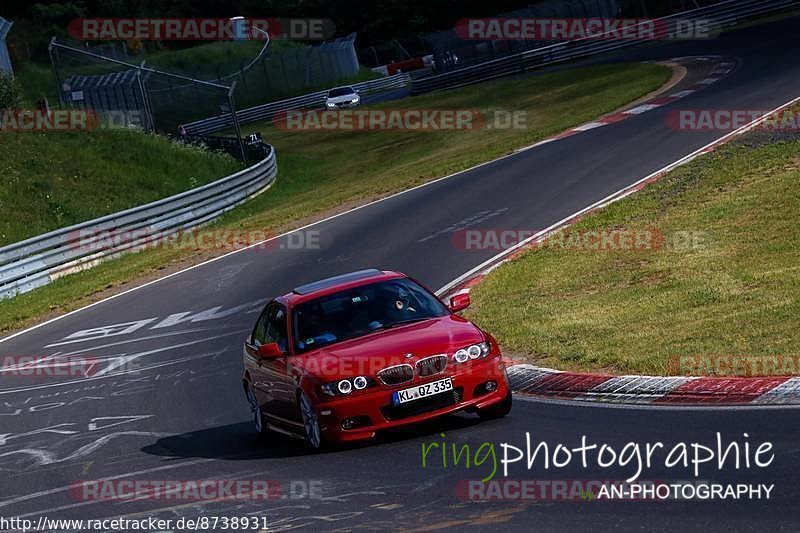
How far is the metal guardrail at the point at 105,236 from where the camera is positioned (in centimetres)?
2655

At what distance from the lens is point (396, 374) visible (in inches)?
398

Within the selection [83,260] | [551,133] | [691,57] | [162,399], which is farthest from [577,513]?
[691,57]

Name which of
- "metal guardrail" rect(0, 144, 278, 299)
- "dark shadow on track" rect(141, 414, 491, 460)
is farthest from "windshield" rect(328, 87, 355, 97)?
"dark shadow on track" rect(141, 414, 491, 460)

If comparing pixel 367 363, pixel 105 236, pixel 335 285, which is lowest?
pixel 105 236

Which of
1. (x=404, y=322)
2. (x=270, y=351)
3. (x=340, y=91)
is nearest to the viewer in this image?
(x=270, y=351)

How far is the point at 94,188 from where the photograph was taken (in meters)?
38.8

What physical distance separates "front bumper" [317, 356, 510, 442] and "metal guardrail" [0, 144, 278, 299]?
17435 millimetres

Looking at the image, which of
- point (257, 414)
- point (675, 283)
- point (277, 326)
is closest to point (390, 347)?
point (277, 326)

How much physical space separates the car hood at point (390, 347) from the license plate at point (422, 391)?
0.76ft

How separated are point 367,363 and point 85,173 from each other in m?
31.3

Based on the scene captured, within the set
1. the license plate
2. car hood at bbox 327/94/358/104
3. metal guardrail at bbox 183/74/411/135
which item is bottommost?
metal guardrail at bbox 183/74/411/135

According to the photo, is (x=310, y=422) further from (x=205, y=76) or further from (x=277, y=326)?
(x=205, y=76)

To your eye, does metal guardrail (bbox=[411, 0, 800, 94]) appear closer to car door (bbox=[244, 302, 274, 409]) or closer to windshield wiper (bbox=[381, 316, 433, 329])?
car door (bbox=[244, 302, 274, 409])

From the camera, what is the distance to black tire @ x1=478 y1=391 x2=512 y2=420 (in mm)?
10312
